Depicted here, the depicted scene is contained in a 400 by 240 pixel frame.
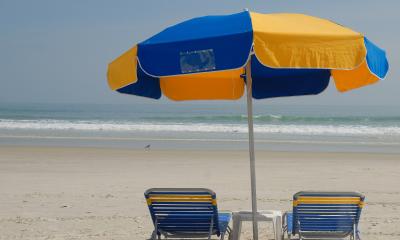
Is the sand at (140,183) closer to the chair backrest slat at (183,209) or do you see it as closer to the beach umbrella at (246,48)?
the chair backrest slat at (183,209)

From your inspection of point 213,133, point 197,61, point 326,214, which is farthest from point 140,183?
point 213,133

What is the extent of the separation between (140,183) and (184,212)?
541 cm

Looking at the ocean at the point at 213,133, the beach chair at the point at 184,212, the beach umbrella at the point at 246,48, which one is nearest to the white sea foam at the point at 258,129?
the ocean at the point at 213,133

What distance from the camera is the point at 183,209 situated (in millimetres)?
5258

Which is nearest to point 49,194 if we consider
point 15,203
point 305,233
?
point 15,203

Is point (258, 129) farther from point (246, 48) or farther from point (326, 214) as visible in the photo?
point (246, 48)

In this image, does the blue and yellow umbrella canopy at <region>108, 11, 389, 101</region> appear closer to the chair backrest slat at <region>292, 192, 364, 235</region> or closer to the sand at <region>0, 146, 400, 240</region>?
the chair backrest slat at <region>292, 192, 364, 235</region>

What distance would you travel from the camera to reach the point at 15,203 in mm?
8445

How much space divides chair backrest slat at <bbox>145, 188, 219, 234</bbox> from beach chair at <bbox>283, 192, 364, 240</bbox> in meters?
0.72

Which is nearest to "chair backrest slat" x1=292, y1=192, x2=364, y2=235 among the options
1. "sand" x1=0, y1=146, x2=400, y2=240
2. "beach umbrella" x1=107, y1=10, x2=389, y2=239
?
"beach umbrella" x1=107, y1=10, x2=389, y2=239

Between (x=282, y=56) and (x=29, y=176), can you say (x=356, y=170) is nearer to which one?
(x=29, y=176)

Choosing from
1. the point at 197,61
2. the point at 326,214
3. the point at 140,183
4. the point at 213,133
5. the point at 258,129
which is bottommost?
the point at 258,129

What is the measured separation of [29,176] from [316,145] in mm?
12296

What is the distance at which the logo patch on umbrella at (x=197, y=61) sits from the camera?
3.99 m
